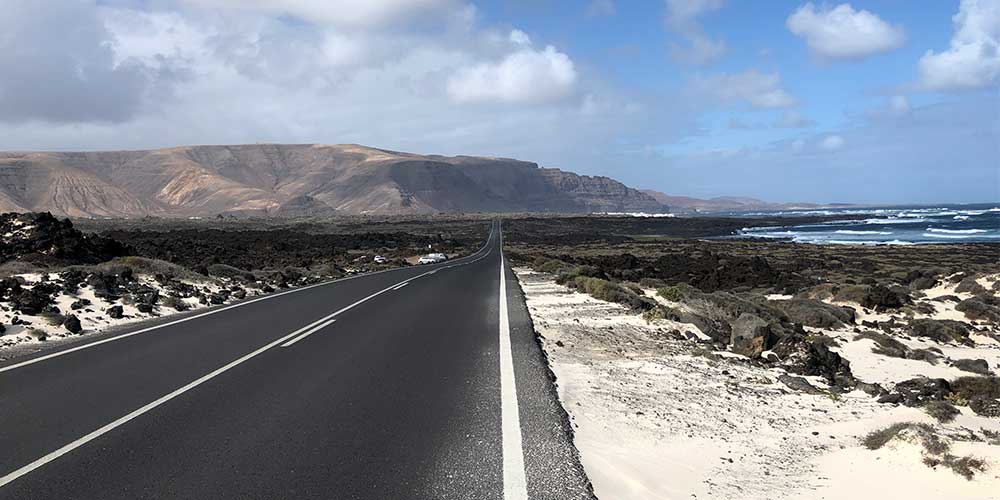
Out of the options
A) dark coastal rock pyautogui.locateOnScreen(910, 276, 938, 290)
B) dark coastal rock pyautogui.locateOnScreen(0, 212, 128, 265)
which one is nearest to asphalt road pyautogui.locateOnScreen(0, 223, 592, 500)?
dark coastal rock pyautogui.locateOnScreen(0, 212, 128, 265)

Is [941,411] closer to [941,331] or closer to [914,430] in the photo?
[914,430]

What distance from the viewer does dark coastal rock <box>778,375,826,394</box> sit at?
8.50 metres

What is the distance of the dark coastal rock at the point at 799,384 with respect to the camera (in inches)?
335

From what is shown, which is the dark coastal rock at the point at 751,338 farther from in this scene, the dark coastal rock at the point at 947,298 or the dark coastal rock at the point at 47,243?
the dark coastal rock at the point at 47,243

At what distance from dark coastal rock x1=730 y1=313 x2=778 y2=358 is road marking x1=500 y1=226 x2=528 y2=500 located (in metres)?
4.18

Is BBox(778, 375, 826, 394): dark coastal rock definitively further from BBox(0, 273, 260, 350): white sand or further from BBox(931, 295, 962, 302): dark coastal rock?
BBox(931, 295, 962, 302): dark coastal rock

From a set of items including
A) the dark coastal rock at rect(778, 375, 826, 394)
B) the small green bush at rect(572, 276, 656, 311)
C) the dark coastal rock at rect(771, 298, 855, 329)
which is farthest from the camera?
the dark coastal rock at rect(771, 298, 855, 329)

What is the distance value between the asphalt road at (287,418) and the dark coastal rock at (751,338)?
3653 mm

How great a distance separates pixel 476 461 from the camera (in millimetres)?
5082

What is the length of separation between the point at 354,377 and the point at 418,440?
2666 millimetres

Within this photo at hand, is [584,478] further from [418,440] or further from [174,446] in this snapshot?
[174,446]

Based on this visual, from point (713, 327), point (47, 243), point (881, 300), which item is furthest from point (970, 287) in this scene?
point (47, 243)

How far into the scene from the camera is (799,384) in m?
8.64

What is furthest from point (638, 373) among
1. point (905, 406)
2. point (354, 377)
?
point (354, 377)
